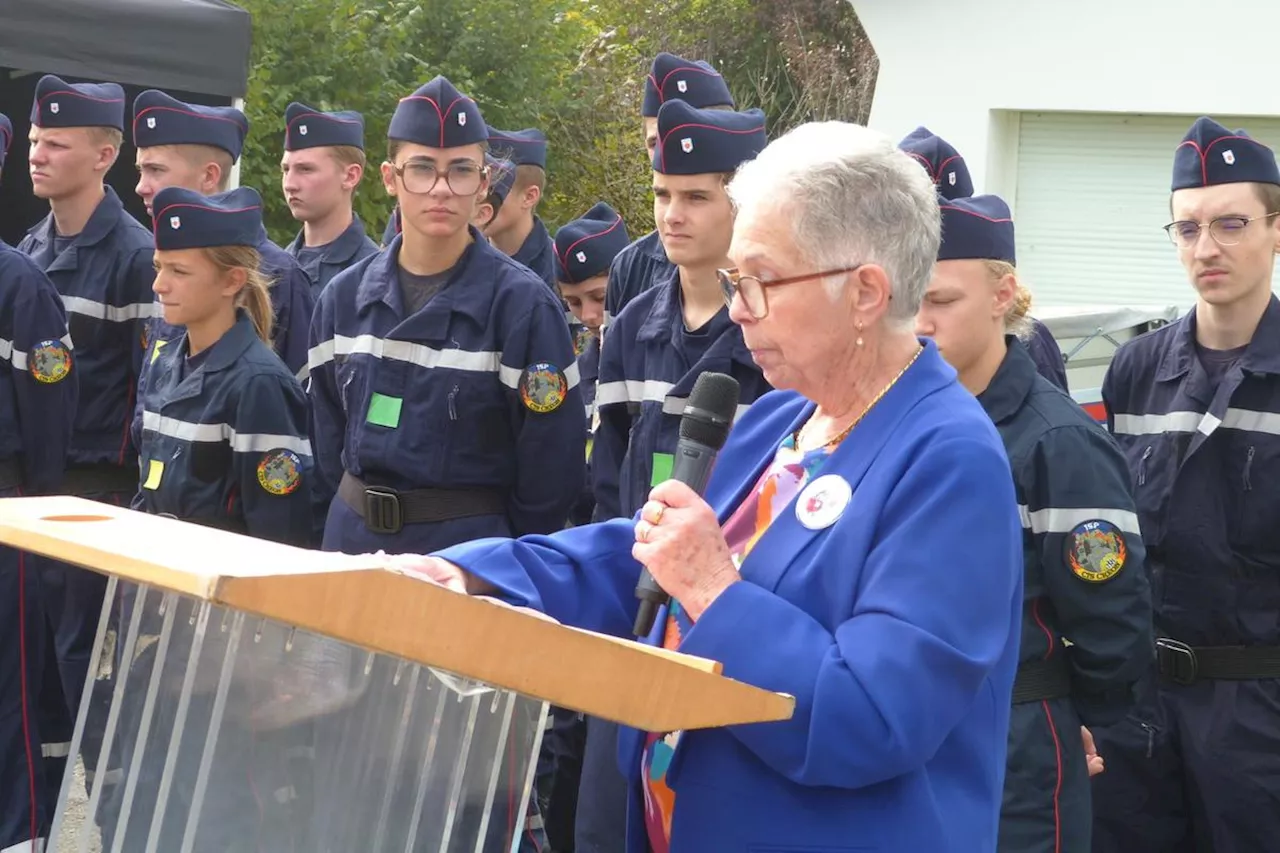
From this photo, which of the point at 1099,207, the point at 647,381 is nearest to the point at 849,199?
the point at 647,381

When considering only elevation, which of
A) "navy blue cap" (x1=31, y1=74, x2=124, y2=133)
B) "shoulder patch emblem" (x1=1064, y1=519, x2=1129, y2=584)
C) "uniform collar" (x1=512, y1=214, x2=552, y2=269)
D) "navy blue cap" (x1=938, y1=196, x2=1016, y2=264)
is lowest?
"shoulder patch emblem" (x1=1064, y1=519, x2=1129, y2=584)

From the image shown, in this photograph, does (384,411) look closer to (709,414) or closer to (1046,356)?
(1046,356)

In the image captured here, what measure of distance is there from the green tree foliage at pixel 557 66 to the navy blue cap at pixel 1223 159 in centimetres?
A: 1026

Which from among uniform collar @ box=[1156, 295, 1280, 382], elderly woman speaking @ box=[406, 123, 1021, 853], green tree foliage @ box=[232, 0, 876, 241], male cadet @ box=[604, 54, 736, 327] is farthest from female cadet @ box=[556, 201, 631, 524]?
green tree foliage @ box=[232, 0, 876, 241]

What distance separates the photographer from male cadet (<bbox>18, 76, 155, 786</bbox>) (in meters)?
5.88

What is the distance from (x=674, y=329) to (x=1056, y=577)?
1394mm

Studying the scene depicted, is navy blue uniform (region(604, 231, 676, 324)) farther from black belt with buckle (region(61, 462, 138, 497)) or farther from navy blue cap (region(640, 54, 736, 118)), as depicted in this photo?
black belt with buckle (region(61, 462, 138, 497))

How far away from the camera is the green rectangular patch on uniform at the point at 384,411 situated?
4957 millimetres

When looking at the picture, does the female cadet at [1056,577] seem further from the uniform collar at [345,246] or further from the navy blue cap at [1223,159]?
the uniform collar at [345,246]

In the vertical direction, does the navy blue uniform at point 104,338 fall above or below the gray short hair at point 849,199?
below

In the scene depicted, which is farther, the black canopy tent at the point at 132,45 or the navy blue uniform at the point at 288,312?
the black canopy tent at the point at 132,45

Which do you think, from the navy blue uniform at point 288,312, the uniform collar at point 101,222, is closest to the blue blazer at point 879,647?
the navy blue uniform at point 288,312

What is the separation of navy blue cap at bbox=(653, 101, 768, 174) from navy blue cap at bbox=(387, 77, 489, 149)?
0.78 meters

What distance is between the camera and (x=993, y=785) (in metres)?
2.38
